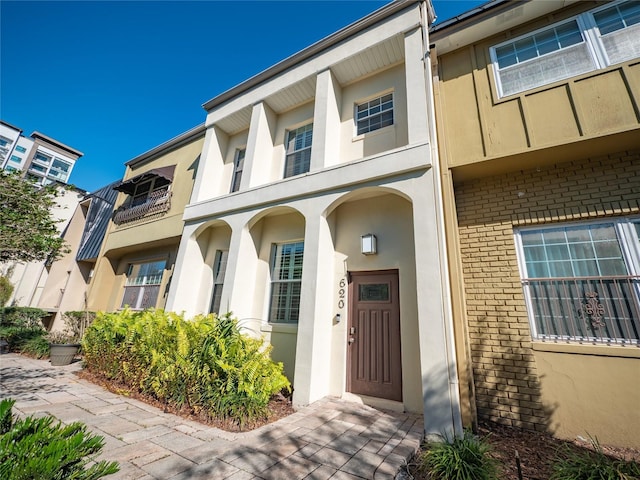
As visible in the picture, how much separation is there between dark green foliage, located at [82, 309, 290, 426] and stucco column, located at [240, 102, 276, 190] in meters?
3.91

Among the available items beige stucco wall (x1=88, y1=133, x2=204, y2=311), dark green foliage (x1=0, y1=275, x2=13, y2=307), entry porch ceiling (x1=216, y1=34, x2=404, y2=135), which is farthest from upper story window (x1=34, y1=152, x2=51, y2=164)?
entry porch ceiling (x1=216, y1=34, x2=404, y2=135)

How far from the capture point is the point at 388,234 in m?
5.57

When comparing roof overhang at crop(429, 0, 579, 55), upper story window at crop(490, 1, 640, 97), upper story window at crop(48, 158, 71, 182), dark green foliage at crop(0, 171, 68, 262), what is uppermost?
upper story window at crop(48, 158, 71, 182)

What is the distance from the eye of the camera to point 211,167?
8844mm

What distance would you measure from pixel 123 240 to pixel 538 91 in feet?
45.3

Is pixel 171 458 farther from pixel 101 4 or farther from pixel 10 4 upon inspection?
pixel 10 4

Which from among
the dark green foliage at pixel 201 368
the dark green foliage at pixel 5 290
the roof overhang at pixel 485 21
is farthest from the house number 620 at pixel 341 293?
the dark green foliage at pixel 5 290

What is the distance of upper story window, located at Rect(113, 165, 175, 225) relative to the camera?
10.2 m

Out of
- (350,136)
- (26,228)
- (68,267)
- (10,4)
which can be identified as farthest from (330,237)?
(68,267)

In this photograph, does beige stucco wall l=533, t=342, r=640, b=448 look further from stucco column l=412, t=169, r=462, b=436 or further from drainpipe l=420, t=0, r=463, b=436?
stucco column l=412, t=169, r=462, b=436

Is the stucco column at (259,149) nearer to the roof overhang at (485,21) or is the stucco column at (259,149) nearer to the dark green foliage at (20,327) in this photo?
the roof overhang at (485,21)

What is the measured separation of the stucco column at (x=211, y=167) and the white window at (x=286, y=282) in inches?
131

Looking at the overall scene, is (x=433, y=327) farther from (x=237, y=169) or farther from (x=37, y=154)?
(x=37, y=154)

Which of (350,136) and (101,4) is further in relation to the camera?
(101,4)
